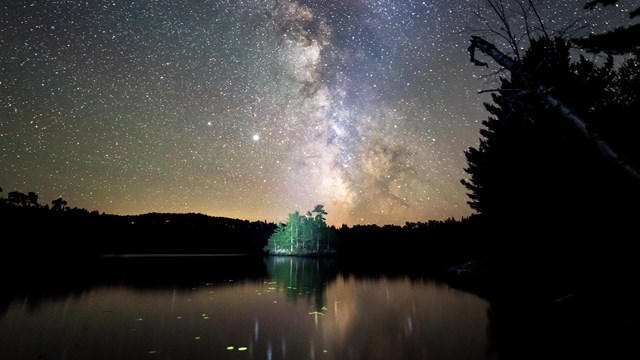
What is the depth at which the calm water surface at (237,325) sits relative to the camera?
8180mm

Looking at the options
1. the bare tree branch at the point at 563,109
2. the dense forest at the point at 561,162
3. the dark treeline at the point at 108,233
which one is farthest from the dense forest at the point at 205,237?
the bare tree branch at the point at 563,109

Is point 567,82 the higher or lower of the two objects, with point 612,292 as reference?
higher

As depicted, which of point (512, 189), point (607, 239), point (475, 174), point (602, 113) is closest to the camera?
point (607, 239)

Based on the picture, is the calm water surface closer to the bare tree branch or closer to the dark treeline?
the bare tree branch

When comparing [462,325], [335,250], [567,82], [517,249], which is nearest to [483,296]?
[517,249]

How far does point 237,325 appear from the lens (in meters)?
11.3

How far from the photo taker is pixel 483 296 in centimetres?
1845

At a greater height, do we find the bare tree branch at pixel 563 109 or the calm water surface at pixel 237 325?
the bare tree branch at pixel 563 109

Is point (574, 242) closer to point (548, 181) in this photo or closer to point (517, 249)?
point (548, 181)

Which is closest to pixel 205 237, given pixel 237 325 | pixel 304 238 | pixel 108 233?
pixel 108 233

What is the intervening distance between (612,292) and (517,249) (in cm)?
821

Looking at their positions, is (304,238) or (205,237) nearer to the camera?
(304,238)

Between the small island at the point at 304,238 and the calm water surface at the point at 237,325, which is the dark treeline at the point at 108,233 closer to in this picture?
the small island at the point at 304,238

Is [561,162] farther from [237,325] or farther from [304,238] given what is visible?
[304,238]
